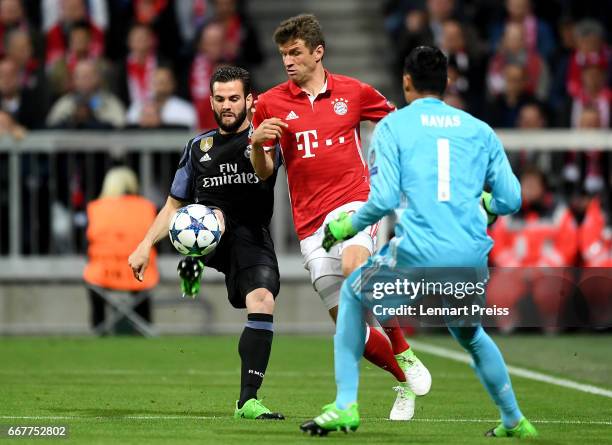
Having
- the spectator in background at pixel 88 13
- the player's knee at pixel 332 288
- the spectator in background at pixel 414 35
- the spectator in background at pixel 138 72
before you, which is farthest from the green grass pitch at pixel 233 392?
the spectator in background at pixel 88 13

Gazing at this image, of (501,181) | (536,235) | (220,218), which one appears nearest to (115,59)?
(536,235)

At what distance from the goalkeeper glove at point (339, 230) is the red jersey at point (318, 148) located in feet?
4.81

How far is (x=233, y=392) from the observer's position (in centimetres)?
1015

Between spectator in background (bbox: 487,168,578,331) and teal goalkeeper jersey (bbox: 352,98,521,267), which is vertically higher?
teal goalkeeper jersey (bbox: 352,98,521,267)

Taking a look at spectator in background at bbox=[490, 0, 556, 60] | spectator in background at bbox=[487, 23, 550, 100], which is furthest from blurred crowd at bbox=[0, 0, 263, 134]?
spectator in background at bbox=[490, 0, 556, 60]

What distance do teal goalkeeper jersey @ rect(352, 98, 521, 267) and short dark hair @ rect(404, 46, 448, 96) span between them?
0.08m

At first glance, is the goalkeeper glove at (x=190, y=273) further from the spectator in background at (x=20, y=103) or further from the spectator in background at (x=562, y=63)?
the spectator in background at (x=562, y=63)

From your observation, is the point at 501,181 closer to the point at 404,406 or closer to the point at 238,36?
the point at 404,406

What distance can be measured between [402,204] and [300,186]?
66.1 inches

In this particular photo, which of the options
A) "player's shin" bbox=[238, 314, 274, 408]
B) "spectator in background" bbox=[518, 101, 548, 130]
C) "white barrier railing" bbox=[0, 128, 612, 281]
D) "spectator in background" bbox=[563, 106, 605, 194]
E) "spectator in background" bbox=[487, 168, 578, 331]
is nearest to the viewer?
"player's shin" bbox=[238, 314, 274, 408]

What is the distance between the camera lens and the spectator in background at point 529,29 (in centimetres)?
1800

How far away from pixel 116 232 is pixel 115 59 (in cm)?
335

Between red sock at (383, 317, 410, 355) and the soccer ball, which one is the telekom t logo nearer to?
the soccer ball

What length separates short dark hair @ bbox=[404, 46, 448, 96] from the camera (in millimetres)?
7105
